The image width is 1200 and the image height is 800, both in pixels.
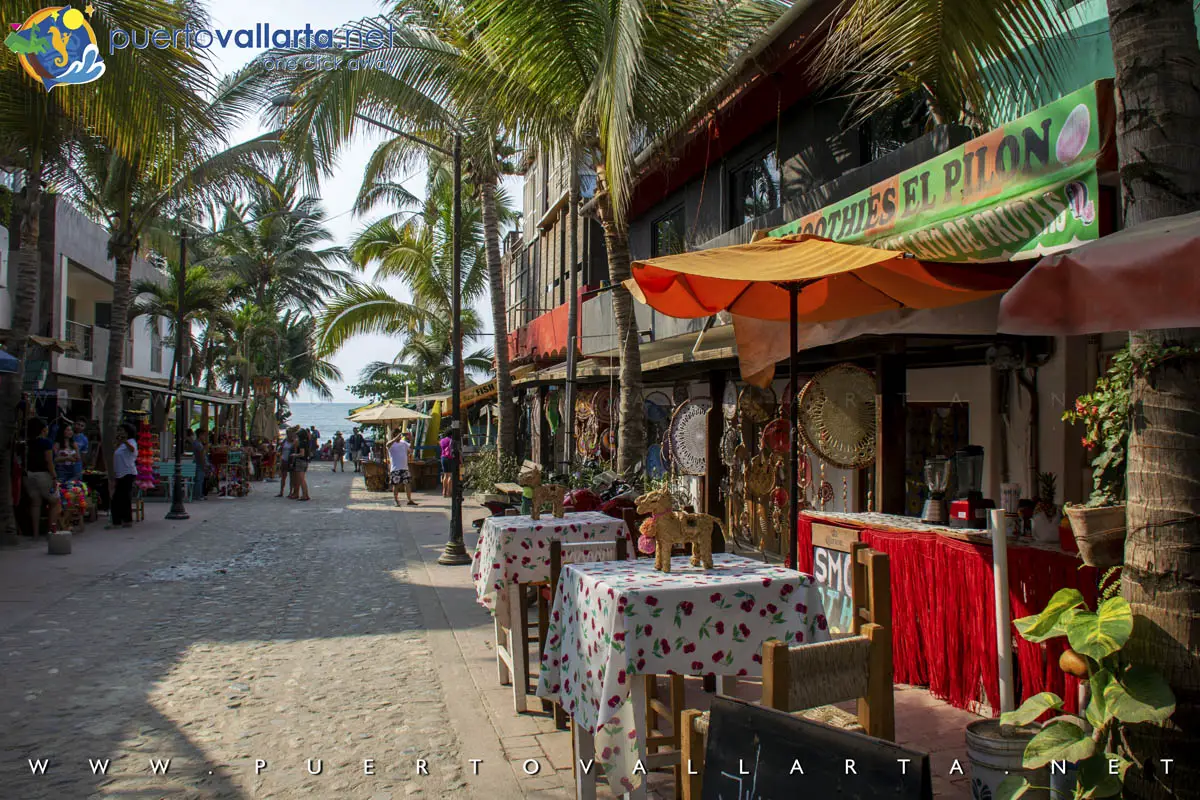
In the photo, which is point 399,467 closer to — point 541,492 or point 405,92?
point 405,92

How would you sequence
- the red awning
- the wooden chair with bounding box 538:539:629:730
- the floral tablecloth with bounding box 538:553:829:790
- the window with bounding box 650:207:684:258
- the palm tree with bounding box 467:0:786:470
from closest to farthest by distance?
the red awning, the floral tablecloth with bounding box 538:553:829:790, the wooden chair with bounding box 538:539:629:730, the palm tree with bounding box 467:0:786:470, the window with bounding box 650:207:684:258

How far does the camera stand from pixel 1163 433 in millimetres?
3006

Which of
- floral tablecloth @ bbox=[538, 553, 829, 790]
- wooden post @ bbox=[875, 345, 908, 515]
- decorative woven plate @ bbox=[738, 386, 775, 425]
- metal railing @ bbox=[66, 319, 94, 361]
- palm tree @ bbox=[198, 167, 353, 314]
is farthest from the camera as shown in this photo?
palm tree @ bbox=[198, 167, 353, 314]

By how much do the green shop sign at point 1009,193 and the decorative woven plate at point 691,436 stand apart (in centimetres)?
401

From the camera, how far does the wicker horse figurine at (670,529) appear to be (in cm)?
419

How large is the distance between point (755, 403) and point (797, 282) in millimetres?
4218

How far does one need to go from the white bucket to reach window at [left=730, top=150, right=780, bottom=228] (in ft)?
30.4

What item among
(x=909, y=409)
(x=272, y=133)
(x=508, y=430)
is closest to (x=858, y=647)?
(x=909, y=409)

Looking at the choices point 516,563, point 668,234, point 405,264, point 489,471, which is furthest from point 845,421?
point 405,264

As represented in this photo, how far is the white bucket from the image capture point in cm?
335

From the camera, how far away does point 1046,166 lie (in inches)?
196

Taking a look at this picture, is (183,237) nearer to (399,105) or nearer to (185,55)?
Result: (399,105)

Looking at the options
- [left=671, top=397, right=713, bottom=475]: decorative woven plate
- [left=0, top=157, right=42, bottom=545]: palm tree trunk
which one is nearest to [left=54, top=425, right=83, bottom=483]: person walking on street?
[left=0, top=157, right=42, bottom=545]: palm tree trunk

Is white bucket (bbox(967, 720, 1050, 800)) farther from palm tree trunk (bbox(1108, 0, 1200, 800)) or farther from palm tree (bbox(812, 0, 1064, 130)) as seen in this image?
palm tree (bbox(812, 0, 1064, 130))
